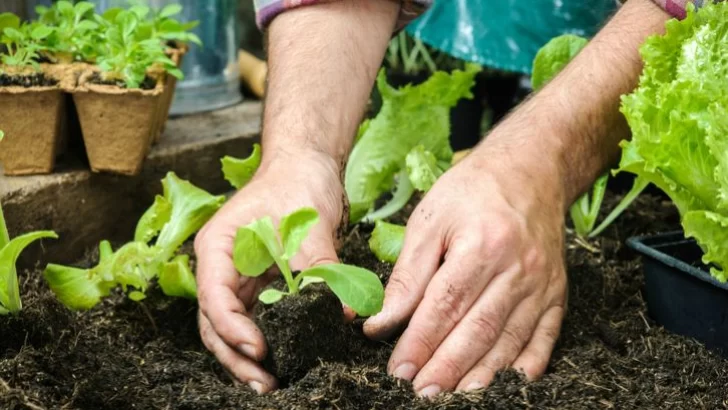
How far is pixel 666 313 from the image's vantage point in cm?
155

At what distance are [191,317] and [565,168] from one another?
702mm

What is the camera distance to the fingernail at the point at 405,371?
1.27 m

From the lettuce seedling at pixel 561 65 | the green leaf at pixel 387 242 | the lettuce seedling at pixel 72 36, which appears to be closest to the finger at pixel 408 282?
the green leaf at pixel 387 242

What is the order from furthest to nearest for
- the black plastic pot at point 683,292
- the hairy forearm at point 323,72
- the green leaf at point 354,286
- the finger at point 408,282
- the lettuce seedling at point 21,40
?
the lettuce seedling at point 21,40, the hairy forearm at point 323,72, the black plastic pot at point 683,292, the finger at point 408,282, the green leaf at point 354,286

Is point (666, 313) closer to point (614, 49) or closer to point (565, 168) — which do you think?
point (565, 168)

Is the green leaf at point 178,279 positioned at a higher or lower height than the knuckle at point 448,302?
lower

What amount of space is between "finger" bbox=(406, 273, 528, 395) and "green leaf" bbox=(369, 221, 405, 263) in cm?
30

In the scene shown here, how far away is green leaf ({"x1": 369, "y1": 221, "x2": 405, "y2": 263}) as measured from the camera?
5.26 feet

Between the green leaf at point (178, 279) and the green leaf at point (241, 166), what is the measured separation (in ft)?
0.93

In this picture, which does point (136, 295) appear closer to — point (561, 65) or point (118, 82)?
point (118, 82)

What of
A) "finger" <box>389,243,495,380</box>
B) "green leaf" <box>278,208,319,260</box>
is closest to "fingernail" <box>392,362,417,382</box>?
"finger" <box>389,243,495,380</box>

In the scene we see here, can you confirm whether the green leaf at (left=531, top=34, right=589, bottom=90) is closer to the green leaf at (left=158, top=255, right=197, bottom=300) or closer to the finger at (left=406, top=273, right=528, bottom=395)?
the finger at (left=406, top=273, right=528, bottom=395)

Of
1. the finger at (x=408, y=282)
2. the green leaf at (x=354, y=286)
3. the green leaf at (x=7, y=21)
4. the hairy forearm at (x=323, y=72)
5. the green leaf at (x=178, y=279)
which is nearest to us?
the green leaf at (x=354, y=286)

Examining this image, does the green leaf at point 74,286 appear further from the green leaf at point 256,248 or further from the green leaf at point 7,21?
the green leaf at point 7,21
